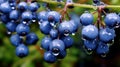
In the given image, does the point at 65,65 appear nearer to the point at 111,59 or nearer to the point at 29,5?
the point at 111,59

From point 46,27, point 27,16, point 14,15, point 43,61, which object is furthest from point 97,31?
point 43,61

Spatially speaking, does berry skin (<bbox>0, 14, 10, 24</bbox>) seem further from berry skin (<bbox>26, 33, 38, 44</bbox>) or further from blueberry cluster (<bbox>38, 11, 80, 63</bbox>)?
blueberry cluster (<bbox>38, 11, 80, 63</bbox>)

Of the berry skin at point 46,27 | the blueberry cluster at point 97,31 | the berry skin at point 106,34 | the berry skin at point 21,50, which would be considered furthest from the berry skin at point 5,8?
the berry skin at point 106,34

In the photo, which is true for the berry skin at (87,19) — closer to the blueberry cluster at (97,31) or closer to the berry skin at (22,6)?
the blueberry cluster at (97,31)

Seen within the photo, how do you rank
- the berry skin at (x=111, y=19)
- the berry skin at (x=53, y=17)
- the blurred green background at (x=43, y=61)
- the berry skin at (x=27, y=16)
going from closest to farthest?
the berry skin at (x=111, y=19) < the berry skin at (x=53, y=17) < the berry skin at (x=27, y=16) < the blurred green background at (x=43, y=61)

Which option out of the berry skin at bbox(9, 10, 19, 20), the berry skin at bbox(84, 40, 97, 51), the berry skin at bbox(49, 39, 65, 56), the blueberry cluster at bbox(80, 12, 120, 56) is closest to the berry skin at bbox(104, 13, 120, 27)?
the blueberry cluster at bbox(80, 12, 120, 56)

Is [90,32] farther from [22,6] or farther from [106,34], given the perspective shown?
[22,6]

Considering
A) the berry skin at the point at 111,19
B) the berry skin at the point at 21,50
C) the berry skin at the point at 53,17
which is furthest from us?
the berry skin at the point at 21,50
